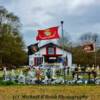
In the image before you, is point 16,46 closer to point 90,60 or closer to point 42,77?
point 90,60

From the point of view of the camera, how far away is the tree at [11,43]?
91325 mm

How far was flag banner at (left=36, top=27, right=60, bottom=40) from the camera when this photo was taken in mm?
40188

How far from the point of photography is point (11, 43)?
92750mm

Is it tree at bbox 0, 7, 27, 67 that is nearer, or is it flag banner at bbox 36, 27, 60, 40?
flag banner at bbox 36, 27, 60, 40

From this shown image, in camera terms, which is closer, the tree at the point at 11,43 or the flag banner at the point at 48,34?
the flag banner at the point at 48,34

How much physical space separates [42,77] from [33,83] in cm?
286

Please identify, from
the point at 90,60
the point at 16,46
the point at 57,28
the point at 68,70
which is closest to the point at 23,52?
the point at 16,46

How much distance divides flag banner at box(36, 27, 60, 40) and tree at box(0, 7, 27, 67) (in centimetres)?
4856

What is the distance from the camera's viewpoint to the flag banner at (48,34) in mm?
40188

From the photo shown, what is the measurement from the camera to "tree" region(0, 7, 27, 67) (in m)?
91.3

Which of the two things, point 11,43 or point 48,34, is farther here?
point 11,43

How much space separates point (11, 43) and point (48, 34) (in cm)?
5290

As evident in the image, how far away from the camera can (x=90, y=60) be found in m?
96.6

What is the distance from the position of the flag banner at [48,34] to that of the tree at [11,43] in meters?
48.6
